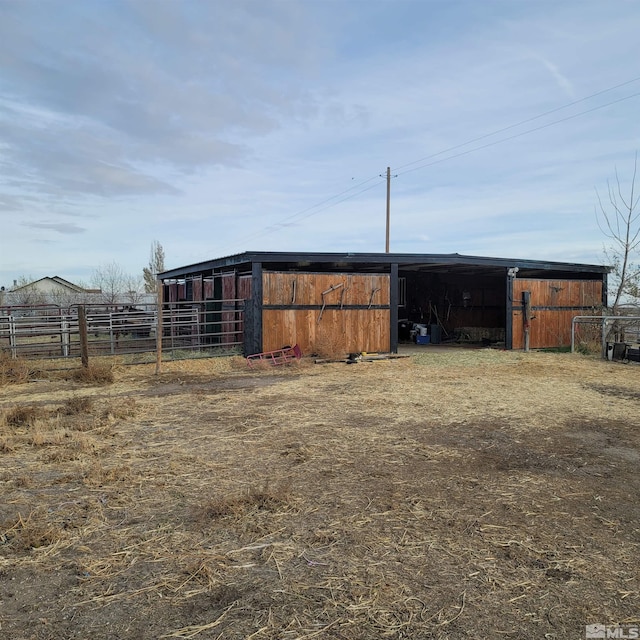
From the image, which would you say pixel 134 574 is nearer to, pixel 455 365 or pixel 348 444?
pixel 348 444

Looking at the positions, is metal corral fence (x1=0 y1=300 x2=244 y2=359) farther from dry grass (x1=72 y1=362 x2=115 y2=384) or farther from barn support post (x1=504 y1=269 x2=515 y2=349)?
barn support post (x1=504 y1=269 x2=515 y2=349)

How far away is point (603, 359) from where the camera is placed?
1298 cm

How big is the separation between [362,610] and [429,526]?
103cm

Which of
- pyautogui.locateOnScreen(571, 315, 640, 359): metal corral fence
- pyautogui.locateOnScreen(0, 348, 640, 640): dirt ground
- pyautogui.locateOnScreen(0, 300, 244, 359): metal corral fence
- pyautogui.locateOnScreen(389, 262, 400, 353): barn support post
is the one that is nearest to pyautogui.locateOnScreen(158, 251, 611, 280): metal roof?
pyautogui.locateOnScreen(389, 262, 400, 353): barn support post

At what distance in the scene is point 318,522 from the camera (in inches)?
135

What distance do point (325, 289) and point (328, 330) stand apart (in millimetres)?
1080

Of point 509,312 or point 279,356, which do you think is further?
point 509,312

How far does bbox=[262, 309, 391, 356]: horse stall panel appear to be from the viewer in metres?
12.9

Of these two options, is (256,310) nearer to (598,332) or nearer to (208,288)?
(208,288)

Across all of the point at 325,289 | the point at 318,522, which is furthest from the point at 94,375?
the point at 318,522

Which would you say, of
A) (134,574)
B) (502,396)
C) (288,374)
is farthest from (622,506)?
(288,374)

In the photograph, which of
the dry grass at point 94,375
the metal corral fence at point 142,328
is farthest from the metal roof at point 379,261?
the dry grass at point 94,375

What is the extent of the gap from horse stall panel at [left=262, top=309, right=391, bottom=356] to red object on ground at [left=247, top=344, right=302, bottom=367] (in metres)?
0.28

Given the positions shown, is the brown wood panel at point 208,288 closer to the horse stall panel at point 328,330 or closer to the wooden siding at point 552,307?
the horse stall panel at point 328,330
